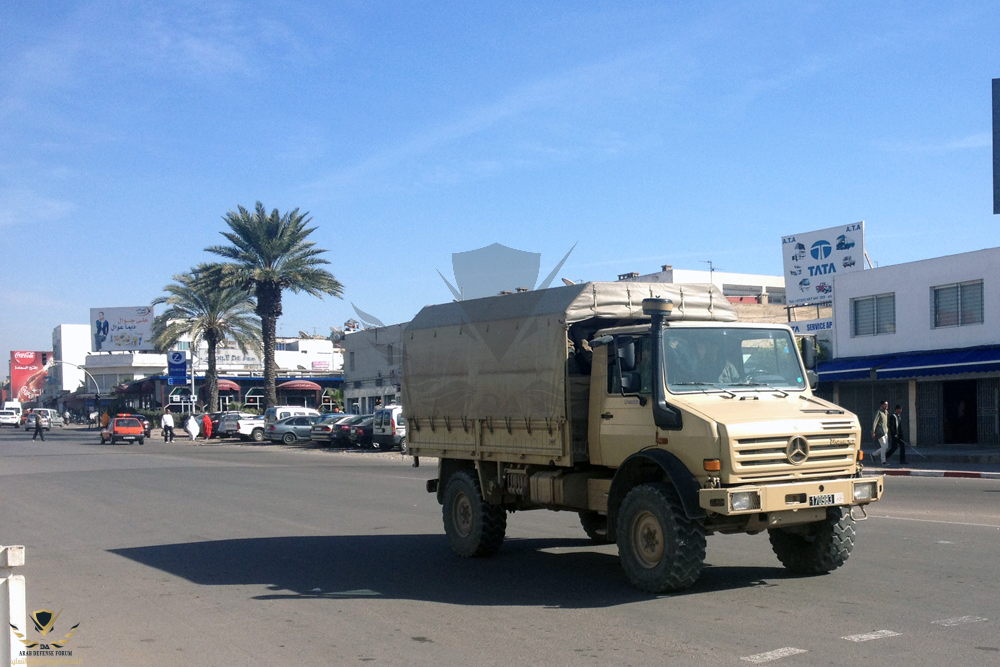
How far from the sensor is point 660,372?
821cm

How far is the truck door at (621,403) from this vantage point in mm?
8266

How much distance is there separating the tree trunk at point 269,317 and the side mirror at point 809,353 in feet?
140

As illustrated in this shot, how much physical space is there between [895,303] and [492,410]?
81.5ft

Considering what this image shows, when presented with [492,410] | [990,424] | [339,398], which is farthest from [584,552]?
[339,398]

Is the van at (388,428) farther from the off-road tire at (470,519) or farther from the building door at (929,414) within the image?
the off-road tire at (470,519)

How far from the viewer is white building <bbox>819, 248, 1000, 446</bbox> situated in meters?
27.9

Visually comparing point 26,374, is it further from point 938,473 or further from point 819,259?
point 938,473

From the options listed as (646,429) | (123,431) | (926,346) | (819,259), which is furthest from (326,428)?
(646,429)

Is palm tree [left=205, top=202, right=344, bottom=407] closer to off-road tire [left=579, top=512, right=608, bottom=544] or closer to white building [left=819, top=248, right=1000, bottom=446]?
white building [left=819, top=248, right=1000, bottom=446]

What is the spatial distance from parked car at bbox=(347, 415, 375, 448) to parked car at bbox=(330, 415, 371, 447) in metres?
0.29

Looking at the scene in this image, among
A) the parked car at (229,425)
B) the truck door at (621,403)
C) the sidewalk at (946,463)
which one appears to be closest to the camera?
the truck door at (621,403)

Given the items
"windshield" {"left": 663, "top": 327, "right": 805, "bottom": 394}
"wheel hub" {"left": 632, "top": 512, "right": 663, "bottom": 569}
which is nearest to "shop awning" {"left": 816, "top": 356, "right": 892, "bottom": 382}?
"windshield" {"left": 663, "top": 327, "right": 805, "bottom": 394}

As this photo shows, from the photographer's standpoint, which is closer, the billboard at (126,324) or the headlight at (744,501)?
the headlight at (744,501)

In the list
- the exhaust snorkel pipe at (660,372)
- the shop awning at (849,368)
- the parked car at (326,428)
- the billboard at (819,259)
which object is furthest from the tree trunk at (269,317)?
the exhaust snorkel pipe at (660,372)
